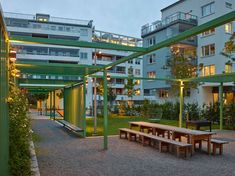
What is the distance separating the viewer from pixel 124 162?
8.12m

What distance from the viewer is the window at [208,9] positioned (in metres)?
30.4

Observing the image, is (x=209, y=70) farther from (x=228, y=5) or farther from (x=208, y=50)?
(x=228, y=5)

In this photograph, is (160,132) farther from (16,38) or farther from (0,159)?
(0,159)

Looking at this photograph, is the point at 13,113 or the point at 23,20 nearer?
the point at 13,113

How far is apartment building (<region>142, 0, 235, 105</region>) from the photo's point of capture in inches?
1134

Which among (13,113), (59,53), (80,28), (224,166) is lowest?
(224,166)

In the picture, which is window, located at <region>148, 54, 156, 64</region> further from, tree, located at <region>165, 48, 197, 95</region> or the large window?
tree, located at <region>165, 48, 197, 95</region>

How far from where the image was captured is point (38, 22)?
54750 mm

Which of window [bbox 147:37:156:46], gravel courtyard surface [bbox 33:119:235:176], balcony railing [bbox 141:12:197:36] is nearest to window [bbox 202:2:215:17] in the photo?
balcony railing [bbox 141:12:197:36]

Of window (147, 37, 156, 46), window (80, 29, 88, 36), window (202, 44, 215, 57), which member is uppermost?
window (80, 29, 88, 36)

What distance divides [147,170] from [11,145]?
3.87m

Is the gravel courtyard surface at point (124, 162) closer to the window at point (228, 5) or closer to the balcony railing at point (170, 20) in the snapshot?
the window at point (228, 5)

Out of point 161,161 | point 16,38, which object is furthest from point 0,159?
point 161,161

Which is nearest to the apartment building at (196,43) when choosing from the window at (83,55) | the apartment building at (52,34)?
the apartment building at (52,34)
